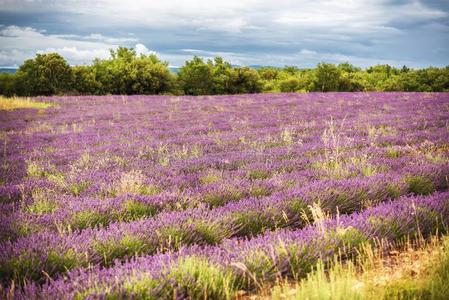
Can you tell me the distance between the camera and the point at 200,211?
4781 mm

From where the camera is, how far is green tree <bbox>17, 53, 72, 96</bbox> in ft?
132

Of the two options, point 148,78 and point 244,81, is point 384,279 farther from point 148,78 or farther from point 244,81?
point 244,81

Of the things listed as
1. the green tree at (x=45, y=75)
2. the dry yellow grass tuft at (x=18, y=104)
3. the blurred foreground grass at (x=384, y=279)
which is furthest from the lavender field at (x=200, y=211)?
the green tree at (x=45, y=75)

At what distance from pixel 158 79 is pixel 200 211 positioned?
40.8 m

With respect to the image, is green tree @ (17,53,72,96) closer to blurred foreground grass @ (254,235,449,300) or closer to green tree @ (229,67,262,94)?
green tree @ (229,67,262,94)

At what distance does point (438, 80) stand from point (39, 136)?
46.4 metres

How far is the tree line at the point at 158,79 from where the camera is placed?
4084 cm

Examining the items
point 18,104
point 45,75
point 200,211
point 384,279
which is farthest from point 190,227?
point 45,75

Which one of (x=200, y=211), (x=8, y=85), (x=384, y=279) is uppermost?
(x=8, y=85)

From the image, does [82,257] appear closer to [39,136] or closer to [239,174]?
[239,174]

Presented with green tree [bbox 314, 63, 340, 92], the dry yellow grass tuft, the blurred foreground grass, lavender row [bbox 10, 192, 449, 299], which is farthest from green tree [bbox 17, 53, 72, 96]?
the blurred foreground grass

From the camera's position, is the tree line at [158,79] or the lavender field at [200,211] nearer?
the lavender field at [200,211]

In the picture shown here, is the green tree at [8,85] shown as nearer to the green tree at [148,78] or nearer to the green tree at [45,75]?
the green tree at [45,75]

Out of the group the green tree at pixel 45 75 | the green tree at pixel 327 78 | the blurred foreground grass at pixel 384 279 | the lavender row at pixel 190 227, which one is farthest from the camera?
the green tree at pixel 327 78
